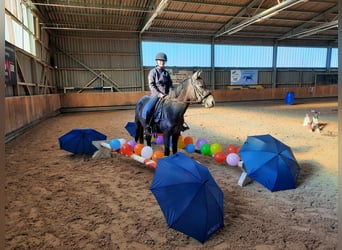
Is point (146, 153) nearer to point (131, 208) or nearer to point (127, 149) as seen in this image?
point (127, 149)

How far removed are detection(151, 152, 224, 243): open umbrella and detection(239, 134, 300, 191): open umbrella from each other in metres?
1.05

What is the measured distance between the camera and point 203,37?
52.5 ft

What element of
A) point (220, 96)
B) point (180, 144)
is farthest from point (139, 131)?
point (220, 96)

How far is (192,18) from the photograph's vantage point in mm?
13625

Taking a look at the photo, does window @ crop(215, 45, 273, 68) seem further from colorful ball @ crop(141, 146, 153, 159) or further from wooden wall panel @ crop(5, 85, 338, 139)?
colorful ball @ crop(141, 146, 153, 159)

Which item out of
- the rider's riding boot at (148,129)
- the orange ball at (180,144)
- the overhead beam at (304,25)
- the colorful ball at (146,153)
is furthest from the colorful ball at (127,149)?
the overhead beam at (304,25)

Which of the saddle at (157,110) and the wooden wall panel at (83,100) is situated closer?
the saddle at (157,110)

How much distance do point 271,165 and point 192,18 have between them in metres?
13.1

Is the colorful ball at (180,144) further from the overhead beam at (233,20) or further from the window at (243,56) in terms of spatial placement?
the window at (243,56)

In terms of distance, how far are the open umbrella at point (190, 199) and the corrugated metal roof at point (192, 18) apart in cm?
917

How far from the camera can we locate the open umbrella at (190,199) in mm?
1772

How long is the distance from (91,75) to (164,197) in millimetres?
13760

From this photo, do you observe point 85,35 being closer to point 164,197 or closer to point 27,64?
point 27,64

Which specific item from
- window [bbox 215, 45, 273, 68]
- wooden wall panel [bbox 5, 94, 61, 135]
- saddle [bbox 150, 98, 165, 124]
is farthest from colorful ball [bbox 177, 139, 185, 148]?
window [bbox 215, 45, 273, 68]
